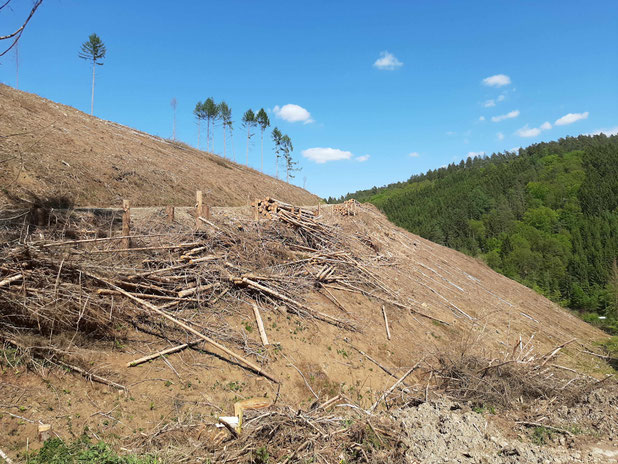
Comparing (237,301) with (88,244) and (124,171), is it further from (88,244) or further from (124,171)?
(124,171)

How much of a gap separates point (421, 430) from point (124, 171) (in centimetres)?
1569

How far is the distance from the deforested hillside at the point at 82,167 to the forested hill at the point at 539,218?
146 feet

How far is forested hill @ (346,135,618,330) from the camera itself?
6072 centimetres

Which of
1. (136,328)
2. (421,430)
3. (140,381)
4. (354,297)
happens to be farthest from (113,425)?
(354,297)

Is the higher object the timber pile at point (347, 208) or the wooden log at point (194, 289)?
the timber pile at point (347, 208)

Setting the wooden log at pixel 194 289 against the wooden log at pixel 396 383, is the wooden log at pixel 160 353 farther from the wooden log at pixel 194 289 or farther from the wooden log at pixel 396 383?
the wooden log at pixel 396 383

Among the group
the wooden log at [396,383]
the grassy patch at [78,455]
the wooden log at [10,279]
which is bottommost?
the wooden log at [396,383]

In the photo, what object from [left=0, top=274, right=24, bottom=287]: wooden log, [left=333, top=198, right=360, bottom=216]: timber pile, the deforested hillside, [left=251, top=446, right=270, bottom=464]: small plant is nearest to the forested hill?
[left=333, top=198, right=360, bottom=216]: timber pile

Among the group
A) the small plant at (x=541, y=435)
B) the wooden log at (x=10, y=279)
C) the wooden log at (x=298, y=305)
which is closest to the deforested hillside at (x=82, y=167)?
the wooden log at (x=10, y=279)

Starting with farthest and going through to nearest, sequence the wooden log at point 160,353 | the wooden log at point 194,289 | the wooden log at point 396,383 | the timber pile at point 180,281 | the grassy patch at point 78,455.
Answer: the wooden log at point 194,289, the wooden log at point 396,383, the wooden log at point 160,353, the timber pile at point 180,281, the grassy patch at point 78,455

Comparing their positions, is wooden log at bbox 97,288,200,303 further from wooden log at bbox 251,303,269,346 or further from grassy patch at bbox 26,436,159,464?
grassy patch at bbox 26,436,159,464

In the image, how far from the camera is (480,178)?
114m

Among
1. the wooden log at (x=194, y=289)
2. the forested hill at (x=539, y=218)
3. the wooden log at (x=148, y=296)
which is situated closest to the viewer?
the wooden log at (x=148, y=296)

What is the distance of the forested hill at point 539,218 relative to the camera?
60719mm
